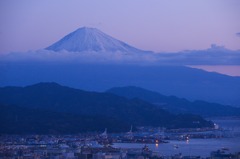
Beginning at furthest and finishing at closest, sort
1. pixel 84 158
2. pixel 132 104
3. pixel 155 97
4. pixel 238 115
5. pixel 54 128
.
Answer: pixel 155 97 < pixel 238 115 < pixel 132 104 < pixel 54 128 < pixel 84 158

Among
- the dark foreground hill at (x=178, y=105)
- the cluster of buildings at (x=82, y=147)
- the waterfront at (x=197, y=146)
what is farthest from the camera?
the dark foreground hill at (x=178, y=105)

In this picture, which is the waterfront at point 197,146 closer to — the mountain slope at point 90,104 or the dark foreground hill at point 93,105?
the dark foreground hill at point 93,105

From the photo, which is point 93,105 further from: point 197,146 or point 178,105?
point 197,146

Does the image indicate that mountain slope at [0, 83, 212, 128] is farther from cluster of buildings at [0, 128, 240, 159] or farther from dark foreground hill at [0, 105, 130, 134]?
dark foreground hill at [0, 105, 130, 134]

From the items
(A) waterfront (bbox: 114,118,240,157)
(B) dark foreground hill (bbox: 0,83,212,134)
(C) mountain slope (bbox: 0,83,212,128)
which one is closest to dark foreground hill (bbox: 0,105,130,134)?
(B) dark foreground hill (bbox: 0,83,212,134)

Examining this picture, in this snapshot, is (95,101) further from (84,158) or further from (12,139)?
(84,158)

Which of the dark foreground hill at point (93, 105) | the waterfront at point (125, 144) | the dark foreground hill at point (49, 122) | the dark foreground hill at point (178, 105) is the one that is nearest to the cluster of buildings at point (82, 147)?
the waterfront at point (125, 144)

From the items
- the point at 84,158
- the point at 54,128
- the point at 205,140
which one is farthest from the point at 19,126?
the point at 84,158

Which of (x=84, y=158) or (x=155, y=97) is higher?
(x=155, y=97)
